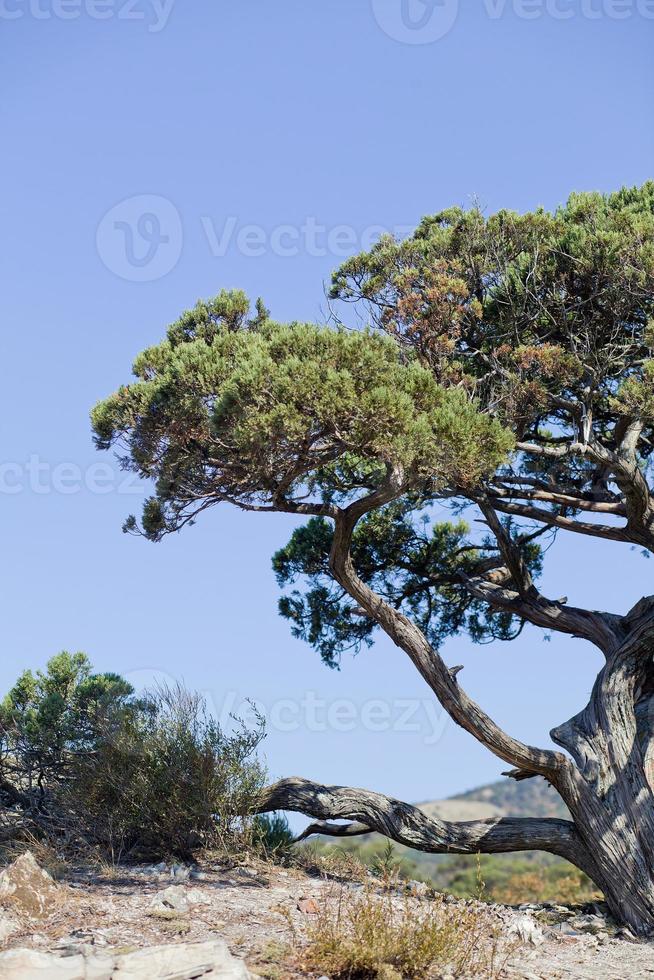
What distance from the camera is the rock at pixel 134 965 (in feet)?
20.5

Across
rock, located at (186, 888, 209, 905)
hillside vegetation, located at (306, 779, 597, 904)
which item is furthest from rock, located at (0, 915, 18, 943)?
hillside vegetation, located at (306, 779, 597, 904)

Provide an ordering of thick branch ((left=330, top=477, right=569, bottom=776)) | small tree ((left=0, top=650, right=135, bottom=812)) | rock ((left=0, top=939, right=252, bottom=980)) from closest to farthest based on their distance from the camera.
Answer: rock ((left=0, top=939, right=252, bottom=980)) < thick branch ((left=330, top=477, right=569, bottom=776)) < small tree ((left=0, top=650, right=135, bottom=812))

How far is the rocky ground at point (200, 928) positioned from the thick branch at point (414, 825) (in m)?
0.74

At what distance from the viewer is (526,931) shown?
29.2 ft

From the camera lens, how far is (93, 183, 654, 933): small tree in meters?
9.25

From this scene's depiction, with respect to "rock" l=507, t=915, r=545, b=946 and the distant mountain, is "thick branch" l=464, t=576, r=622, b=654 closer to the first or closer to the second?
"rock" l=507, t=915, r=545, b=946

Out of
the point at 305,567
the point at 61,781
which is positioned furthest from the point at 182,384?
the point at 61,781

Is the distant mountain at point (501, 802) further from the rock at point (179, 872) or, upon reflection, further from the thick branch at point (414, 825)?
the rock at point (179, 872)

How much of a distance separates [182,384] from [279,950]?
511 cm

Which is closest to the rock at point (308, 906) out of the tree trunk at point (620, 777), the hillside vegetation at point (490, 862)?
the hillside vegetation at point (490, 862)

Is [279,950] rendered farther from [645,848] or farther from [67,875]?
[645,848]

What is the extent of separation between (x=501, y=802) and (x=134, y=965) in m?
77.0

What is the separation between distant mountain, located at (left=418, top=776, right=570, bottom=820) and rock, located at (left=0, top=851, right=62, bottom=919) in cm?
6083

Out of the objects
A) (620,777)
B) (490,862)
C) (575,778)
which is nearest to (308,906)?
(575,778)
